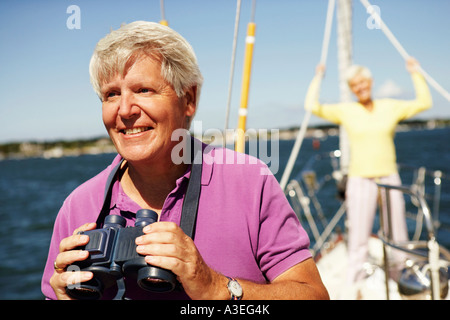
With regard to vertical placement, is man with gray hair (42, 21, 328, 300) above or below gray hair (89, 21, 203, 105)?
below

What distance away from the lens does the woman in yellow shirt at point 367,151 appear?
331 centimetres

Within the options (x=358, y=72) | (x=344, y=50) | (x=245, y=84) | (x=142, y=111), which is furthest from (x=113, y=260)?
(x=344, y=50)

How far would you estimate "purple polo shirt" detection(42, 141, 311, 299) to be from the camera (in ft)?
3.97

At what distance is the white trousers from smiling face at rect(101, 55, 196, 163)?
249cm

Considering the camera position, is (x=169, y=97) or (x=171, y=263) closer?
(x=171, y=263)

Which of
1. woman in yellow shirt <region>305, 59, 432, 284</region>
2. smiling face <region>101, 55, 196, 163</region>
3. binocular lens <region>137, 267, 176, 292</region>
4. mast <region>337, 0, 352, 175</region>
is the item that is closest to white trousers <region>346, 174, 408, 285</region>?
woman in yellow shirt <region>305, 59, 432, 284</region>

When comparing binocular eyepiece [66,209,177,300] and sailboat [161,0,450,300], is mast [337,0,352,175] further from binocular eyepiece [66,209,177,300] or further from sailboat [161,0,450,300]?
binocular eyepiece [66,209,177,300]

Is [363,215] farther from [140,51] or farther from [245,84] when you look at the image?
[140,51]

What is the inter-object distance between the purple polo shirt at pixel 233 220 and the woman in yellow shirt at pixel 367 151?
2.27 metres

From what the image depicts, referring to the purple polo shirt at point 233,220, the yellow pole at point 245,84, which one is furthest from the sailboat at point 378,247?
the purple polo shirt at point 233,220

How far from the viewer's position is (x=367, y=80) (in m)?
3.35

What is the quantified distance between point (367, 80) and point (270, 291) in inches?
106
